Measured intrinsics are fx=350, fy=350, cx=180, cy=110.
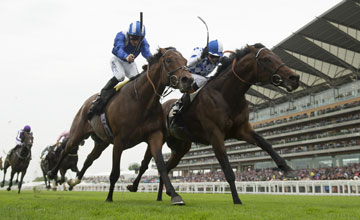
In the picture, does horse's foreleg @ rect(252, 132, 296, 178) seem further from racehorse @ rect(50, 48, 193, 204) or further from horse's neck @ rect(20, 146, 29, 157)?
horse's neck @ rect(20, 146, 29, 157)

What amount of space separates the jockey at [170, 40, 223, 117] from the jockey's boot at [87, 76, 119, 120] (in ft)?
4.27

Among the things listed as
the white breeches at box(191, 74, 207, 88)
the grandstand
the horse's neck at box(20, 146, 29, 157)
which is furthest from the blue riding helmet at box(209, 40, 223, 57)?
the grandstand

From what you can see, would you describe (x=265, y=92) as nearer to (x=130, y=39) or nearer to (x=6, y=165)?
(x=6, y=165)

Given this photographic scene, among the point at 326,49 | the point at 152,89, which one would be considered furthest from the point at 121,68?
the point at 326,49

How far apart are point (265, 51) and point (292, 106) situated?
6651 cm

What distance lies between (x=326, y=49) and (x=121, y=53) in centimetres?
4975

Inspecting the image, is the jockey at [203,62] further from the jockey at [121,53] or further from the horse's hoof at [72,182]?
the horse's hoof at [72,182]

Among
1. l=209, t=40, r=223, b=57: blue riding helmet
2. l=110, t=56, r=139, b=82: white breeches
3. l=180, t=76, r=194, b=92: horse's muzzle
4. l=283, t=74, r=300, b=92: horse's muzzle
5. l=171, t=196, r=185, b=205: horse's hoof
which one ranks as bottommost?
l=171, t=196, r=185, b=205: horse's hoof

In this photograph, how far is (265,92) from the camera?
2911 inches

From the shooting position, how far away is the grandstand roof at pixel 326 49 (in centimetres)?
4134

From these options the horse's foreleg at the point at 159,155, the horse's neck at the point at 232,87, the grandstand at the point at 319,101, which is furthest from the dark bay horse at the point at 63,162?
the grandstand at the point at 319,101

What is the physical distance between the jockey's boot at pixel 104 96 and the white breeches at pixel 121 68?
0.44 ft

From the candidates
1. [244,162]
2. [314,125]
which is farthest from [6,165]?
[244,162]

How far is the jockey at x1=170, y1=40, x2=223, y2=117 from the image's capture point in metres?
6.84
